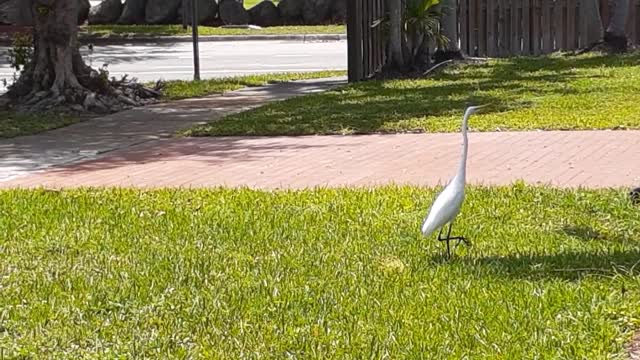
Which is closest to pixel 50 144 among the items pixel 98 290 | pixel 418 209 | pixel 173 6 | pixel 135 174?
pixel 135 174

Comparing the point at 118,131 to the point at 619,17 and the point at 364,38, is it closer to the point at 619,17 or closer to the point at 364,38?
the point at 364,38

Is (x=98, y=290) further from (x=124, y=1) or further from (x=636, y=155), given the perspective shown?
(x=124, y=1)

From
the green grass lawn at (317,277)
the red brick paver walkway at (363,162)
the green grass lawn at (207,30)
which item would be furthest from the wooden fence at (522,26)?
the green grass lawn at (317,277)

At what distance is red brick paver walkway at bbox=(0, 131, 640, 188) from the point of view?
30.3 feet

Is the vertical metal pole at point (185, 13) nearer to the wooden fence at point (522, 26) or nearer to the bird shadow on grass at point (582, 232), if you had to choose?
the wooden fence at point (522, 26)

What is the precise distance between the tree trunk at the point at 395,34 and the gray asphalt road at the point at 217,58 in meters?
3.60

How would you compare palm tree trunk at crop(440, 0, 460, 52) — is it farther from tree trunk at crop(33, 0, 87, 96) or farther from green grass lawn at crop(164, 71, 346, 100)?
tree trunk at crop(33, 0, 87, 96)

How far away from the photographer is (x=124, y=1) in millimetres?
36469

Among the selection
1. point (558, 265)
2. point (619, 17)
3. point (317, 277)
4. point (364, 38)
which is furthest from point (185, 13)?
point (558, 265)

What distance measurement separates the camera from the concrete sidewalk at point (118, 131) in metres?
11.2

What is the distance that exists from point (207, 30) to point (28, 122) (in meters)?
18.2

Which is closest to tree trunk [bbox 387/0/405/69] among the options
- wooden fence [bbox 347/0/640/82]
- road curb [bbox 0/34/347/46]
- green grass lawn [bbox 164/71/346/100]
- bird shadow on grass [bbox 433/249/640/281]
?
green grass lawn [bbox 164/71/346/100]

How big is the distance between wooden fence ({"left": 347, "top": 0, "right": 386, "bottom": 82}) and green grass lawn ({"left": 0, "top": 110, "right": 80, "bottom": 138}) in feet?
16.9

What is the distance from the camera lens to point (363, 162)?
401 inches
